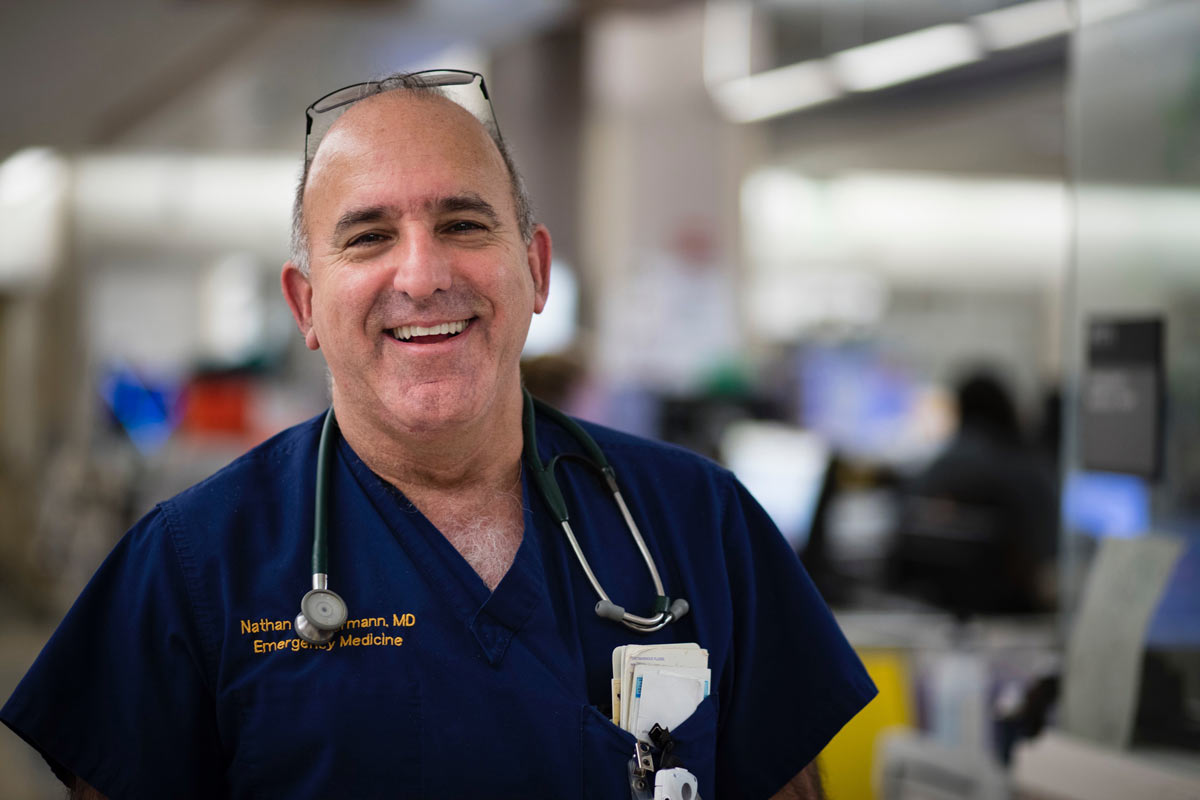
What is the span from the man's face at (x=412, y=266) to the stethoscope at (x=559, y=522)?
11cm

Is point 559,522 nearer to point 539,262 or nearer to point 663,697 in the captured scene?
point 663,697

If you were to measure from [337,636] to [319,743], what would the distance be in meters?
0.11

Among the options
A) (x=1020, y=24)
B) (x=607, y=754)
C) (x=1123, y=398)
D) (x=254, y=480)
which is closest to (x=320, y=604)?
(x=254, y=480)

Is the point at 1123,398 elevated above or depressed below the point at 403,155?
below

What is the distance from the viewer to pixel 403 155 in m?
1.36

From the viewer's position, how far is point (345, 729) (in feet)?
4.14

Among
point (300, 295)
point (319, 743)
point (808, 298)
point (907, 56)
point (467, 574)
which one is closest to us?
point (319, 743)

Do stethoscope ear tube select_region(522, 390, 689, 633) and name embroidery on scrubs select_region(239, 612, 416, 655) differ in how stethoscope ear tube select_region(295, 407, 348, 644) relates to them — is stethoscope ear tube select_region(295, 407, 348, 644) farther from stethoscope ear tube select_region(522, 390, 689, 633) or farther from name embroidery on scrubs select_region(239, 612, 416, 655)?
stethoscope ear tube select_region(522, 390, 689, 633)

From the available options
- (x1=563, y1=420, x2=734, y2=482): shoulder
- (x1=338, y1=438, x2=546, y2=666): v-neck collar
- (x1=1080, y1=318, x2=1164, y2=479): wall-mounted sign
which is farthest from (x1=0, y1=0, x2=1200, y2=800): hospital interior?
(x1=563, y1=420, x2=734, y2=482): shoulder

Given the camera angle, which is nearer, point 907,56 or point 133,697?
point 133,697

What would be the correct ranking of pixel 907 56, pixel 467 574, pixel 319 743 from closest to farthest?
pixel 319 743 → pixel 467 574 → pixel 907 56

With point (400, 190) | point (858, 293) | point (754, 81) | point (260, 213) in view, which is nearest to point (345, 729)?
point (400, 190)

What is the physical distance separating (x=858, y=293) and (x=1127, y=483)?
871 cm

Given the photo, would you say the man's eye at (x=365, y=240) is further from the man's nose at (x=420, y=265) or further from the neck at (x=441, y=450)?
the neck at (x=441, y=450)
